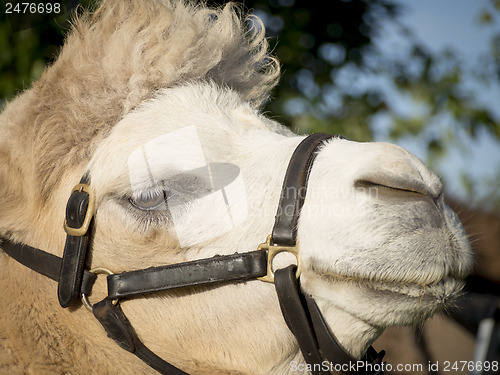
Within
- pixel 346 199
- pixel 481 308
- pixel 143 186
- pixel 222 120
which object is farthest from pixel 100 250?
pixel 481 308

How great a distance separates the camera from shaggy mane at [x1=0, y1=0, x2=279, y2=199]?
2.16 metres

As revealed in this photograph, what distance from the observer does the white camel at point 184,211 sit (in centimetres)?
172

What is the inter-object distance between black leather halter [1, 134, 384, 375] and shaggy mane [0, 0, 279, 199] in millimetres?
242

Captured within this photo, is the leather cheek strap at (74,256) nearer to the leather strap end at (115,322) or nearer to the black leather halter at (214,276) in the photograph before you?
the black leather halter at (214,276)

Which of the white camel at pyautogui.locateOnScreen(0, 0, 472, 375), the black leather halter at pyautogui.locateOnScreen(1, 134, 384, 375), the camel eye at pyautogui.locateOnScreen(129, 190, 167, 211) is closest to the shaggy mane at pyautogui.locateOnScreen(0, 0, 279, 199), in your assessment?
A: the white camel at pyautogui.locateOnScreen(0, 0, 472, 375)

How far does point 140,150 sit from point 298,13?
3508 mm

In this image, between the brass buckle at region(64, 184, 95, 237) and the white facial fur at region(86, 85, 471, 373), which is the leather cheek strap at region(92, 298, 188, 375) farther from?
the brass buckle at region(64, 184, 95, 237)

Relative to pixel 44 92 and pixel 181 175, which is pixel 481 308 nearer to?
pixel 181 175

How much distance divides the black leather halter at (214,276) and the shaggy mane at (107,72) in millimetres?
242

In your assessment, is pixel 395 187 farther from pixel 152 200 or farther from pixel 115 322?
pixel 115 322

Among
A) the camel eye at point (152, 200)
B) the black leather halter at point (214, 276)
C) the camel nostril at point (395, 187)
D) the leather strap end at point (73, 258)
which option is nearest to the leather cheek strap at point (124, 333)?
the black leather halter at point (214, 276)

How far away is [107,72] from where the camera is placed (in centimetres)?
227

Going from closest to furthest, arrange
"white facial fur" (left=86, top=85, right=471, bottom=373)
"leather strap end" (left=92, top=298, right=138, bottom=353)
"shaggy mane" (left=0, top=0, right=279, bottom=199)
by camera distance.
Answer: "white facial fur" (left=86, top=85, right=471, bottom=373)
"leather strap end" (left=92, top=298, right=138, bottom=353)
"shaggy mane" (left=0, top=0, right=279, bottom=199)

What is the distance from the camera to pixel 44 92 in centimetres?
226
